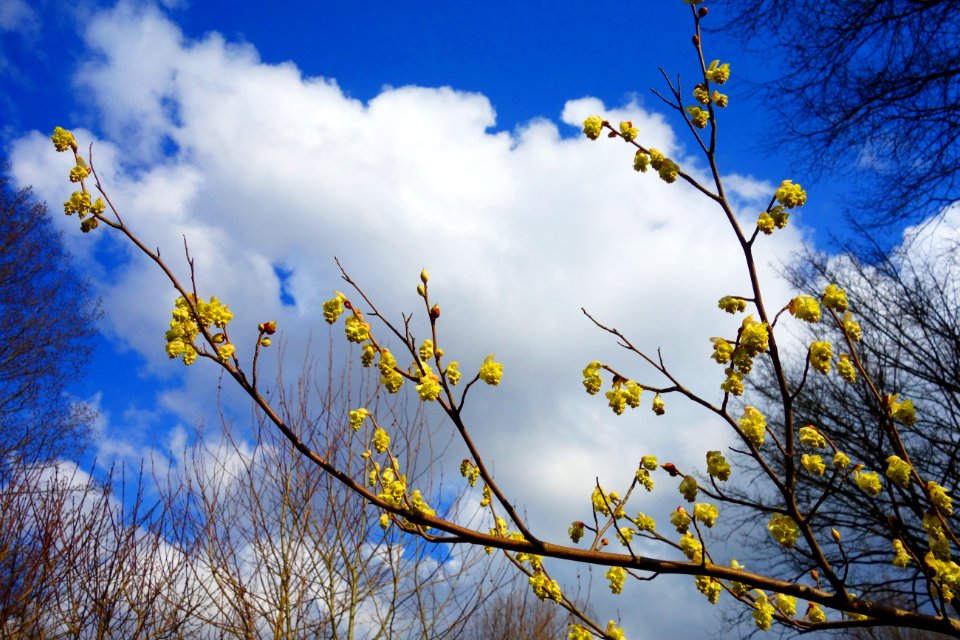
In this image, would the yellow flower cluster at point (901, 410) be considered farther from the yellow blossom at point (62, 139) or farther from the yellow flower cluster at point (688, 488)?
the yellow blossom at point (62, 139)

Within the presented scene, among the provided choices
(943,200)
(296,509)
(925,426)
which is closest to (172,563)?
(296,509)

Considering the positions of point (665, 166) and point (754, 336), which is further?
point (665, 166)

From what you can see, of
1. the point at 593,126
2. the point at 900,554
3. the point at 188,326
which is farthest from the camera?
the point at 593,126

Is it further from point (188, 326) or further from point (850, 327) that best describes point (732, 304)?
point (188, 326)

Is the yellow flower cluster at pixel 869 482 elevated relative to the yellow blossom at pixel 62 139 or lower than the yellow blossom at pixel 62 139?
lower

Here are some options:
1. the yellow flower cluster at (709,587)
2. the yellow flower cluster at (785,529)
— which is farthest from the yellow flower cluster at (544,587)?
the yellow flower cluster at (785,529)

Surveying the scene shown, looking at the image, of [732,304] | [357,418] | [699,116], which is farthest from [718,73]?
[357,418]

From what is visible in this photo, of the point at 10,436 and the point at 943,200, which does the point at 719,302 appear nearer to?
the point at 943,200

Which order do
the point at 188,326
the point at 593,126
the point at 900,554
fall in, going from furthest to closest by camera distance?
the point at 593,126 → the point at 900,554 → the point at 188,326

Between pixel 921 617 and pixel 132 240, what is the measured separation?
2203 mm

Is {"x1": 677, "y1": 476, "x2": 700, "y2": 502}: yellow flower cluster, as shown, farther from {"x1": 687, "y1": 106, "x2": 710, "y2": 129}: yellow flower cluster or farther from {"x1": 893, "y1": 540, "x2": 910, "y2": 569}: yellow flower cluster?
{"x1": 687, "y1": 106, "x2": 710, "y2": 129}: yellow flower cluster

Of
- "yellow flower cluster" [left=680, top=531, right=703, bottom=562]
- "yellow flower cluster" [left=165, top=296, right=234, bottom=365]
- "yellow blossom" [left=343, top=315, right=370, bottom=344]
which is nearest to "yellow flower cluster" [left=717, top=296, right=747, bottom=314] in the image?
"yellow flower cluster" [left=680, top=531, right=703, bottom=562]

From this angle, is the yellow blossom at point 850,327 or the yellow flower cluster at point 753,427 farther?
the yellow blossom at point 850,327

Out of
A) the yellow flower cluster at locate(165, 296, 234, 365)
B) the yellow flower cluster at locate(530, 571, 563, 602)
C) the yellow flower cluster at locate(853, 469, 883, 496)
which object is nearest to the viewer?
the yellow flower cluster at locate(165, 296, 234, 365)
